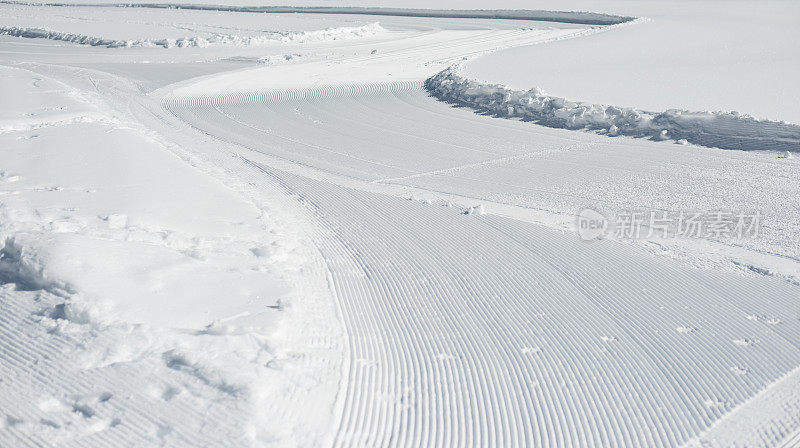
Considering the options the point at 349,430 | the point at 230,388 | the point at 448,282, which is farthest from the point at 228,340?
the point at 448,282

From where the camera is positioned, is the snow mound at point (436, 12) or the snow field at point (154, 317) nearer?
the snow field at point (154, 317)

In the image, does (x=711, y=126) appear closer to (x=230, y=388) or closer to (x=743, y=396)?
(x=743, y=396)

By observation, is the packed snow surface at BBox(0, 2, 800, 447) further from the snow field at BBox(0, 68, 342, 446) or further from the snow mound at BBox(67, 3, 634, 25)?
the snow mound at BBox(67, 3, 634, 25)

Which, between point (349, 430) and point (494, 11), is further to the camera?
point (494, 11)

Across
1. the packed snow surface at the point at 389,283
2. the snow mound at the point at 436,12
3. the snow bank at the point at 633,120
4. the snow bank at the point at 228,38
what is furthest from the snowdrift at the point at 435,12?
the packed snow surface at the point at 389,283

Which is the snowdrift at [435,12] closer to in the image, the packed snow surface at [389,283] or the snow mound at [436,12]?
the snow mound at [436,12]

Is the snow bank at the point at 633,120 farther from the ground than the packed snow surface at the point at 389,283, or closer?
farther from the ground

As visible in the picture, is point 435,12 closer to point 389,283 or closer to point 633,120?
point 633,120
